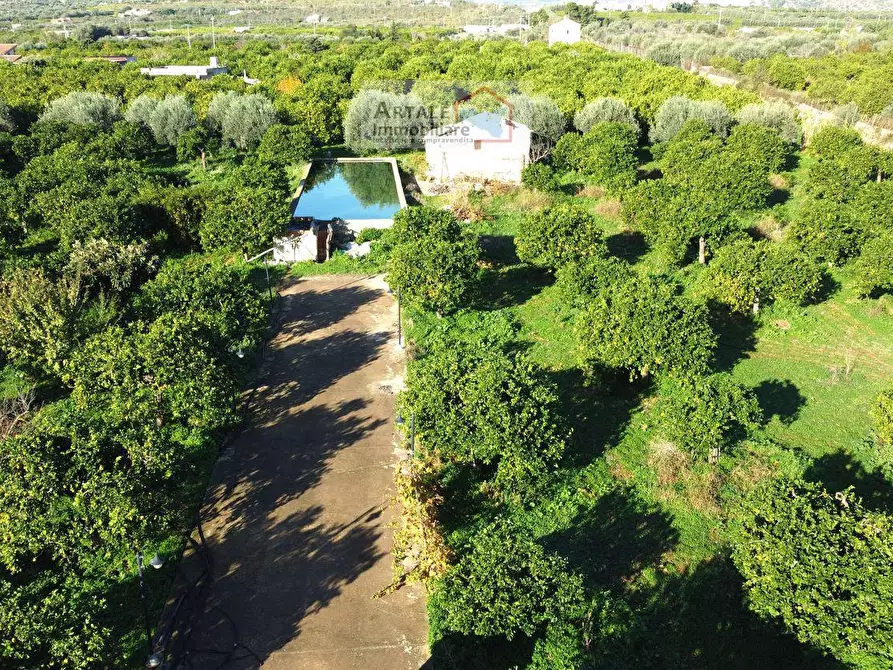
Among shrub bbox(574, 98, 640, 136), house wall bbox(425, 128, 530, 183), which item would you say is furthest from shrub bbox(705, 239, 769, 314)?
shrub bbox(574, 98, 640, 136)

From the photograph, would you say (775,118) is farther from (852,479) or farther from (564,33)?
(564,33)

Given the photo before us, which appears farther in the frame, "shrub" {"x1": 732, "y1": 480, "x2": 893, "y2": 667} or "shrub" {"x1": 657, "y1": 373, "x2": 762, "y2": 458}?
"shrub" {"x1": 657, "y1": 373, "x2": 762, "y2": 458}

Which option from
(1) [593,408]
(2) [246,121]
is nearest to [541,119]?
(2) [246,121]

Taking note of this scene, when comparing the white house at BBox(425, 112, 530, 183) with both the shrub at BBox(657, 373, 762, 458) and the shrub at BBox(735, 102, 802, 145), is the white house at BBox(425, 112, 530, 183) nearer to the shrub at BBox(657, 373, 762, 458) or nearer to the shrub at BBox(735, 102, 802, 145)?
the shrub at BBox(735, 102, 802, 145)

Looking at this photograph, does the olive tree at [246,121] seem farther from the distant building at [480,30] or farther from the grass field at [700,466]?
the distant building at [480,30]

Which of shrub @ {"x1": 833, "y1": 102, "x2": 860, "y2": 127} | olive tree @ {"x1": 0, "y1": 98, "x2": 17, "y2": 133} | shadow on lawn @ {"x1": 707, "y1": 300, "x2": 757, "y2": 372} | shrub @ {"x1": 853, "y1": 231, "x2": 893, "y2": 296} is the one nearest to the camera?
shadow on lawn @ {"x1": 707, "y1": 300, "x2": 757, "y2": 372}

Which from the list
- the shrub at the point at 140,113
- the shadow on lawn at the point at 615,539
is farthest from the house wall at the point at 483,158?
the shadow on lawn at the point at 615,539

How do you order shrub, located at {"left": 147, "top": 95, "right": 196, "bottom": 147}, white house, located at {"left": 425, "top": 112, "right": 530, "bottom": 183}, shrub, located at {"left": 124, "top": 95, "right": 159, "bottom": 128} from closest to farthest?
white house, located at {"left": 425, "top": 112, "right": 530, "bottom": 183}, shrub, located at {"left": 147, "top": 95, "right": 196, "bottom": 147}, shrub, located at {"left": 124, "top": 95, "right": 159, "bottom": 128}
